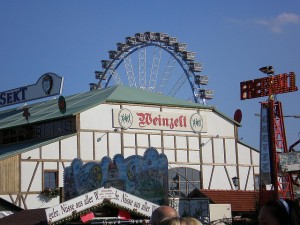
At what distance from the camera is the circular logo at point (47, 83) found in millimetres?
45125

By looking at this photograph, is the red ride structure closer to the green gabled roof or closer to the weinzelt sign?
the green gabled roof

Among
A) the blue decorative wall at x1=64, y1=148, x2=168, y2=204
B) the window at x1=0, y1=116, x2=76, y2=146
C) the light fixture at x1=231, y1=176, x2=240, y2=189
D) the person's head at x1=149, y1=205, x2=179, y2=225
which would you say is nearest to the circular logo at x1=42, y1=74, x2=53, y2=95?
the window at x1=0, y1=116, x2=76, y2=146

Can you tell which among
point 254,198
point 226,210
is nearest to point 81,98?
point 254,198

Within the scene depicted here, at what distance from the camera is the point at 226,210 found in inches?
1142

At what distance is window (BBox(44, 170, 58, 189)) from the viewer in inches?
1404

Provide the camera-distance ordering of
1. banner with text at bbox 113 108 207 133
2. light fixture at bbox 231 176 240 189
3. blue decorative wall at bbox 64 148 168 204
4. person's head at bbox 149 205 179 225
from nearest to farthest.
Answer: person's head at bbox 149 205 179 225, blue decorative wall at bbox 64 148 168 204, banner with text at bbox 113 108 207 133, light fixture at bbox 231 176 240 189

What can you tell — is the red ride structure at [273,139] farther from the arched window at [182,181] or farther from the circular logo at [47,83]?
the circular logo at [47,83]

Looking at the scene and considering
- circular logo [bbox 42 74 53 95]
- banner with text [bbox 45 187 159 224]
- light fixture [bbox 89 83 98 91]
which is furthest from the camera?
light fixture [bbox 89 83 98 91]

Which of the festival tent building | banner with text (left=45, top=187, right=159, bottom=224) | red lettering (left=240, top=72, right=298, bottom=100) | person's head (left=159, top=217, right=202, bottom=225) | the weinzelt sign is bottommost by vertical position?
person's head (left=159, top=217, right=202, bottom=225)

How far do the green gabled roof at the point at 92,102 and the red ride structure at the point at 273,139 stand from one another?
7.15 meters

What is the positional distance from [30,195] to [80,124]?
16.1 ft

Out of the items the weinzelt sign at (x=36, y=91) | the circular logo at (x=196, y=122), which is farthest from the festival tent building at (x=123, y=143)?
the weinzelt sign at (x=36, y=91)

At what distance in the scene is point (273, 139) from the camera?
35.0 m

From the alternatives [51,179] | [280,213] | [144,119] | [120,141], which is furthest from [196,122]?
[280,213]
